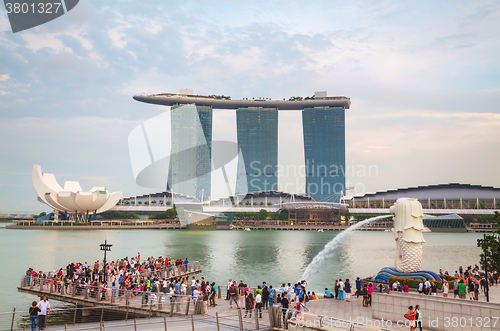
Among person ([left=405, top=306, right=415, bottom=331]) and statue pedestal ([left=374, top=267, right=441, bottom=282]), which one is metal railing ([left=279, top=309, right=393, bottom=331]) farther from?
statue pedestal ([left=374, top=267, right=441, bottom=282])

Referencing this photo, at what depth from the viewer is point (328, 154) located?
649ft

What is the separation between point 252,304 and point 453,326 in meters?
7.37

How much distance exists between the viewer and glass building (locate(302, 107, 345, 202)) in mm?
197125

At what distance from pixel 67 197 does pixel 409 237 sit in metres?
105

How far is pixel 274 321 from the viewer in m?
13.0

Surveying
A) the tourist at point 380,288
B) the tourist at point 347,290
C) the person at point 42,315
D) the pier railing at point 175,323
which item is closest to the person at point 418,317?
the pier railing at point 175,323

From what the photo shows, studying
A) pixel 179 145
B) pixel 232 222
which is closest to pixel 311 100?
pixel 179 145

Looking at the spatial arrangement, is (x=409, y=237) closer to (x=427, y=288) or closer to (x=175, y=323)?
(x=427, y=288)

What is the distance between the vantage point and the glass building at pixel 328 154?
19712 centimetres

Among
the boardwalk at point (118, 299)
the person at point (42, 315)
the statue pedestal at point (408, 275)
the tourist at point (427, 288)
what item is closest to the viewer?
the person at point (42, 315)

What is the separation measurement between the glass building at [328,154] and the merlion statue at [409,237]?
177914 mm

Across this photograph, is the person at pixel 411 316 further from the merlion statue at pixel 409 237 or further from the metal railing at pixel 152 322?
the merlion statue at pixel 409 237

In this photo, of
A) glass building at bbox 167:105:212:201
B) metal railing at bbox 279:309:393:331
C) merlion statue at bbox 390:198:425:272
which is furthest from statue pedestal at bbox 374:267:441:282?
glass building at bbox 167:105:212:201

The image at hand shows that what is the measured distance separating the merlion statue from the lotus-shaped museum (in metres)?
102
